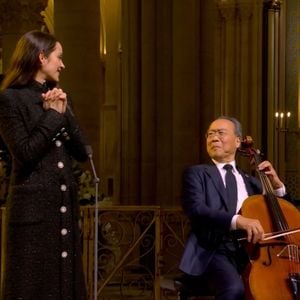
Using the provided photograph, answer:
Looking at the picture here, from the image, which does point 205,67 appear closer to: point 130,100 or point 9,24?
point 130,100

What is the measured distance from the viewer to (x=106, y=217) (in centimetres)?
834

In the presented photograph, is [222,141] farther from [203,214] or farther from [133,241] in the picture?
[133,241]

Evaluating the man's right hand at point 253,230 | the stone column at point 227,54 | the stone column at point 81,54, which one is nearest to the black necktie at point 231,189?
the man's right hand at point 253,230

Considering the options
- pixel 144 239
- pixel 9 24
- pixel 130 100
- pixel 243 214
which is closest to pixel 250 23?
pixel 9 24

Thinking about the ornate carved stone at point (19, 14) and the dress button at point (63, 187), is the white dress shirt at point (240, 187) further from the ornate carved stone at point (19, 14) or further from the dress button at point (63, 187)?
the ornate carved stone at point (19, 14)

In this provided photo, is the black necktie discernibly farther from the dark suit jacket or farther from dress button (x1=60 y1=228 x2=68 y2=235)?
dress button (x1=60 y1=228 x2=68 y2=235)

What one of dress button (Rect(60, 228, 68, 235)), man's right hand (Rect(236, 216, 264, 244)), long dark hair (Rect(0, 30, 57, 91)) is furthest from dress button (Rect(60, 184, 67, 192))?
man's right hand (Rect(236, 216, 264, 244))

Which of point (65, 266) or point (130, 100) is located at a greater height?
point (130, 100)

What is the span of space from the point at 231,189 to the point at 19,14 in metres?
9.62

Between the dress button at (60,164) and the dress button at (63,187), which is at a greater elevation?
the dress button at (60,164)

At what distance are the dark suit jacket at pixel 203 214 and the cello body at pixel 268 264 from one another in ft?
0.59

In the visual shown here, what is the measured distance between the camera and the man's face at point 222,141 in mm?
5773

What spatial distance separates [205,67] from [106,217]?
3.18 metres

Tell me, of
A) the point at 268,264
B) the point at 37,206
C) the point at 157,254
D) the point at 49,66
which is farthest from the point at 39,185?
the point at 157,254
